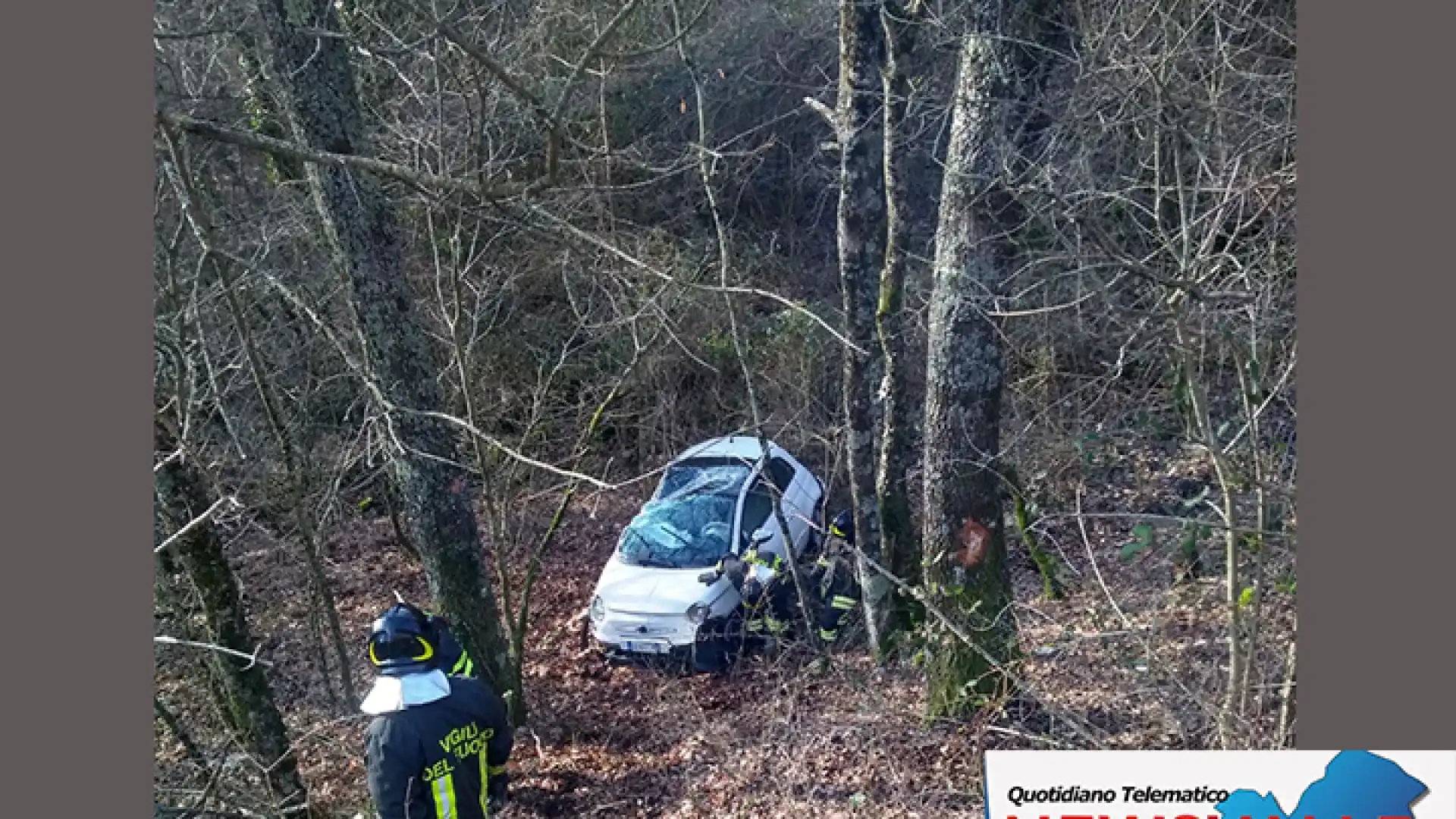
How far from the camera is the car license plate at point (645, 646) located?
10.1 metres

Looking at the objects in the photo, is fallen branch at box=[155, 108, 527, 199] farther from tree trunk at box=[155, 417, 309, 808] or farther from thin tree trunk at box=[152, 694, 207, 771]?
thin tree trunk at box=[152, 694, 207, 771]

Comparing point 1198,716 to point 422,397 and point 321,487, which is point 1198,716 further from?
point 321,487

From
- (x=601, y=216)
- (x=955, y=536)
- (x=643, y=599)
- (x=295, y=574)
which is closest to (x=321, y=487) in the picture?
(x=295, y=574)

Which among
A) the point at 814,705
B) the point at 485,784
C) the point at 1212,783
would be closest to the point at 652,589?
the point at 814,705

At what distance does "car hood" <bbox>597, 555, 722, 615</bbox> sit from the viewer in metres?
10.1

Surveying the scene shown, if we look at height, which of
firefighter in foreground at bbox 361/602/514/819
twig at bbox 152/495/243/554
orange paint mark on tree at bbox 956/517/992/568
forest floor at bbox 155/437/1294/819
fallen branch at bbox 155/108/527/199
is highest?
fallen branch at bbox 155/108/527/199

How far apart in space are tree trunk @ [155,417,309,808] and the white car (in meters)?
3.55

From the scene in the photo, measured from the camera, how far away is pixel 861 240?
887 cm

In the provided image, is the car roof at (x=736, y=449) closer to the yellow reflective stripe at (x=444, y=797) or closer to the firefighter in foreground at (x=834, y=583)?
the firefighter in foreground at (x=834, y=583)

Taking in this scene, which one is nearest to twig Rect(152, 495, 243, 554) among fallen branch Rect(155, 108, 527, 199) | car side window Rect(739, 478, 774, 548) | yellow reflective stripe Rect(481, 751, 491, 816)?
fallen branch Rect(155, 108, 527, 199)

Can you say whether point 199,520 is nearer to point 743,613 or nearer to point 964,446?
point 964,446

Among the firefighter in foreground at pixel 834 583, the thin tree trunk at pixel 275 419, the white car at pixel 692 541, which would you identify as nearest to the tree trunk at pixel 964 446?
the firefighter in foreground at pixel 834 583

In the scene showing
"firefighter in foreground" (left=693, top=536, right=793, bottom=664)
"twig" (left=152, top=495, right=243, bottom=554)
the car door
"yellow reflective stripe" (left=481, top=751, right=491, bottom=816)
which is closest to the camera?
"twig" (left=152, top=495, right=243, bottom=554)

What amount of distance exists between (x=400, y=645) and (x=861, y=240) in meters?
5.03
